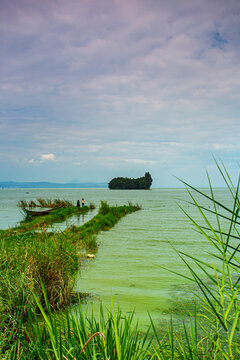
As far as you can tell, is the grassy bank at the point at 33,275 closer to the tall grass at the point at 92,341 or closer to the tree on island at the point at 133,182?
the tall grass at the point at 92,341

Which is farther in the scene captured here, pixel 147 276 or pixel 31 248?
pixel 147 276

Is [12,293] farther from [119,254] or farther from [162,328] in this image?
[119,254]

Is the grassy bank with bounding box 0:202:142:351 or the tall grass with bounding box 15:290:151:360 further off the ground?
→ the tall grass with bounding box 15:290:151:360

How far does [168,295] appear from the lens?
6828 mm

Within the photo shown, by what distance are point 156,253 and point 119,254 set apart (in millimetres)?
1485

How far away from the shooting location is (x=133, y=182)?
16712 cm

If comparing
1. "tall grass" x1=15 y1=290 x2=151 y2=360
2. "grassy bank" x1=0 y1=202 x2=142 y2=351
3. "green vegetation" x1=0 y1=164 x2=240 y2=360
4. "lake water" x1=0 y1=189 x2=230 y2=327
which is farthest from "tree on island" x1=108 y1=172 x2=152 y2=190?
"tall grass" x1=15 y1=290 x2=151 y2=360

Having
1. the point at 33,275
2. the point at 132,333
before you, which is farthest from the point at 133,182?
the point at 132,333

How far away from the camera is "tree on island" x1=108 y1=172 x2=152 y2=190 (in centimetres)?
16525

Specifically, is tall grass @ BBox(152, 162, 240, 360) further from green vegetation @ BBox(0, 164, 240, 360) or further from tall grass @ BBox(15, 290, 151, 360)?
tall grass @ BBox(15, 290, 151, 360)

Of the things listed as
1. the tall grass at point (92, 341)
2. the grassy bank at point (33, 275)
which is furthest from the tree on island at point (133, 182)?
the tall grass at point (92, 341)

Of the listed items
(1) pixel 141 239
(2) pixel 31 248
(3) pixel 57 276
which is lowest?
(1) pixel 141 239

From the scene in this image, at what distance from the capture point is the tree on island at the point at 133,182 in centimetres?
16525

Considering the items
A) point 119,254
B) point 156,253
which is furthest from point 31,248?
point 156,253
